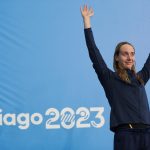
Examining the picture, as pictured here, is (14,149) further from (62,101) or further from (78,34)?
(78,34)

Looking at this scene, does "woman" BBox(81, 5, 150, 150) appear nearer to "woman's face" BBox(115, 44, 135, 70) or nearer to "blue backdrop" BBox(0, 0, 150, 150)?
"woman's face" BBox(115, 44, 135, 70)

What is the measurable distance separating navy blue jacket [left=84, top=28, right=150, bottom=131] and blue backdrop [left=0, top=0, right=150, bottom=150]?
1.18 m

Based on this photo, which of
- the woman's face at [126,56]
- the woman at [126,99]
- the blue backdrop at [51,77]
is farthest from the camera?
the blue backdrop at [51,77]

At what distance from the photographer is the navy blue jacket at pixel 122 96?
178 cm

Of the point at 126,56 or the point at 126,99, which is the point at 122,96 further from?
the point at 126,56

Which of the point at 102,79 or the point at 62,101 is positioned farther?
the point at 62,101

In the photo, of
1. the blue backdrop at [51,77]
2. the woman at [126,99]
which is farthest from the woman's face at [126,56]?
the blue backdrop at [51,77]

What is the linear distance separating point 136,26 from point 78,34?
1.59ft

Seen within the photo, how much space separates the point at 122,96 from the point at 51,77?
4.29 feet

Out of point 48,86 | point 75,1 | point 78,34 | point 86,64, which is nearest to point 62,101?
point 48,86

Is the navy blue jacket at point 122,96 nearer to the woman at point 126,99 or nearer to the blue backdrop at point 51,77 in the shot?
the woman at point 126,99

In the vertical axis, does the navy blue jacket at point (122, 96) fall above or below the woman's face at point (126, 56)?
below

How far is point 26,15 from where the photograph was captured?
3.08m

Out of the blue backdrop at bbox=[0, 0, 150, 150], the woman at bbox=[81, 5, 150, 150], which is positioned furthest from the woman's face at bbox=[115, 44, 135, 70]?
the blue backdrop at bbox=[0, 0, 150, 150]
